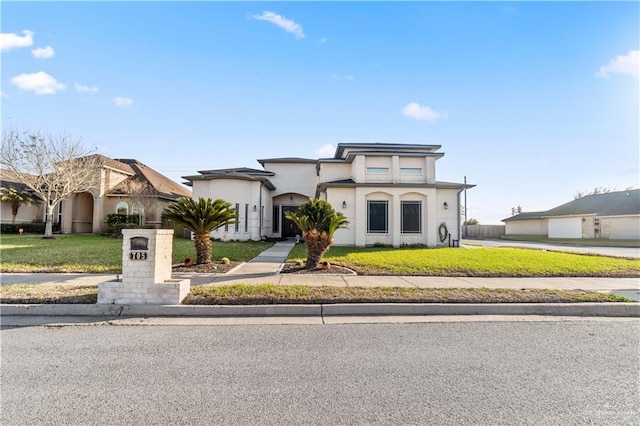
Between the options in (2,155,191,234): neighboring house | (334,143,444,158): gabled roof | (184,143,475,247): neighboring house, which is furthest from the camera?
(2,155,191,234): neighboring house

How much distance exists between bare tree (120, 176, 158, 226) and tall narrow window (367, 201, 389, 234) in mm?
16647

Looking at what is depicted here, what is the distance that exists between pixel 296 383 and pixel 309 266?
727cm

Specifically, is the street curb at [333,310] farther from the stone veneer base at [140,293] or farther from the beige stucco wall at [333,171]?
Result: the beige stucco wall at [333,171]

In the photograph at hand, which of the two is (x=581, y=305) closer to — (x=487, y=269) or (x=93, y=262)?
(x=487, y=269)

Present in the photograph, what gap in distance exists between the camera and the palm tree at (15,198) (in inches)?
989

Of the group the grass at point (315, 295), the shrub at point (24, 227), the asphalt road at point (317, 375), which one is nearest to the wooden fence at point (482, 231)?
the grass at point (315, 295)

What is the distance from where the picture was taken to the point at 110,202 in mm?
25281

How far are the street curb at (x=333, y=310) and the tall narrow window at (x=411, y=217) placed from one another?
11.6 metres

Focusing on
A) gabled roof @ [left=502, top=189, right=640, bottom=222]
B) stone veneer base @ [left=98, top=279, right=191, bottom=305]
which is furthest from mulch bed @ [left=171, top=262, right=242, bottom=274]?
gabled roof @ [left=502, top=189, right=640, bottom=222]

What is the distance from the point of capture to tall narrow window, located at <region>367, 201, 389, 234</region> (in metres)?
18.0

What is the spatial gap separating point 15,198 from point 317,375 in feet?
108

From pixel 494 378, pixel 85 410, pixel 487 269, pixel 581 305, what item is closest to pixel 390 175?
pixel 487 269

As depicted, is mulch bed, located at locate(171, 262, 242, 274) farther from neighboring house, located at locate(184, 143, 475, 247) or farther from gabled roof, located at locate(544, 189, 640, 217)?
gabled roof, located at locate(544, 189, 640, 217)

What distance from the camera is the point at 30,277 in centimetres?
860
